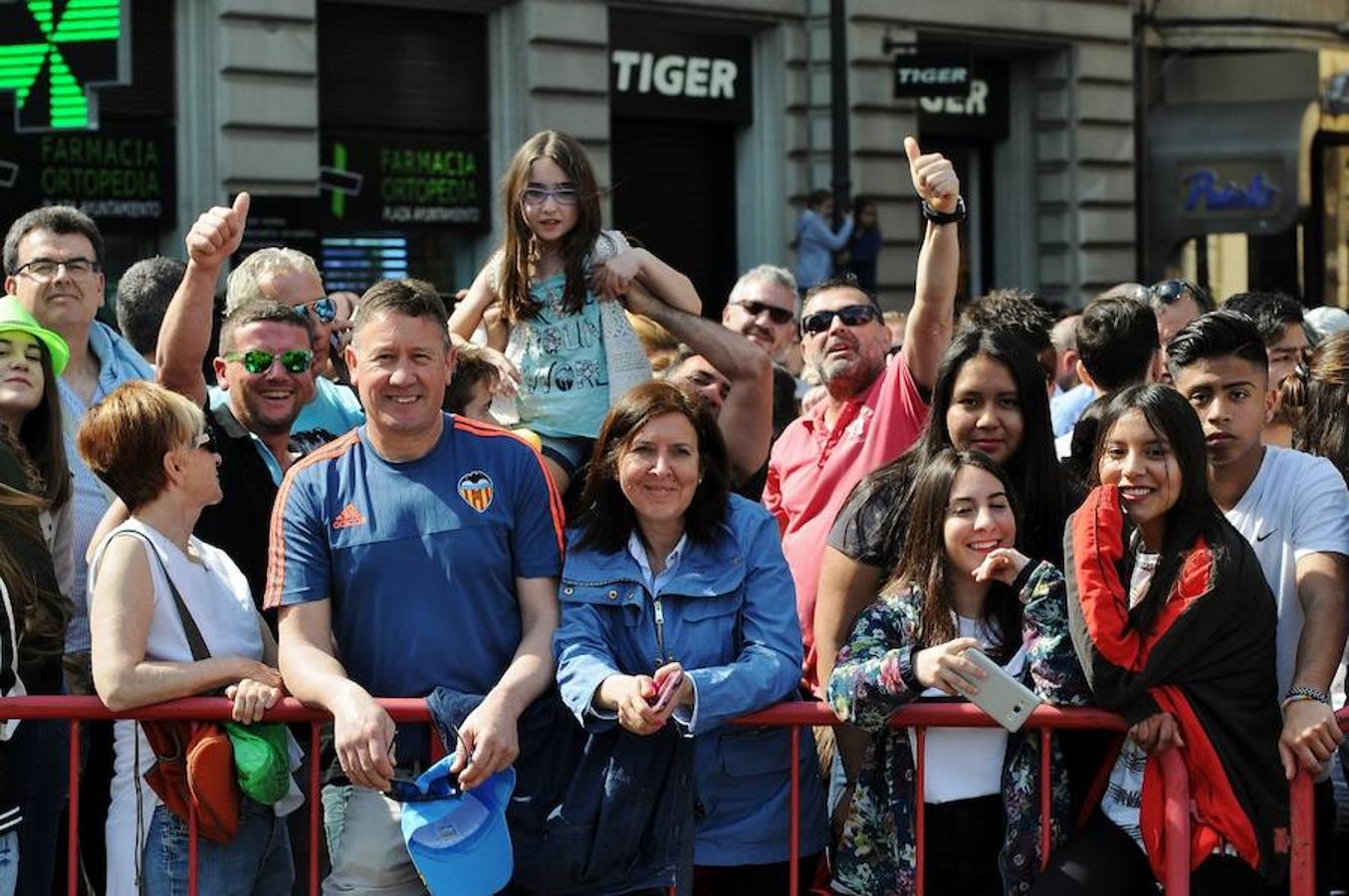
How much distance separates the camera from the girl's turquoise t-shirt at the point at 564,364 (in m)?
5.99

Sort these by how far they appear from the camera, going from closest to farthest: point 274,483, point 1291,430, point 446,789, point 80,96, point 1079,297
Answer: point 446,789, point 274,483, point 1291,430, point 80,96, point 1079,297

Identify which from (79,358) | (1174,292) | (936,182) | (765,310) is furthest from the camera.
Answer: (1174,292)

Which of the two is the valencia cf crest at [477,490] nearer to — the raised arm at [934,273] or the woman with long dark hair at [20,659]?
the woman with long dark hair at [20,659]

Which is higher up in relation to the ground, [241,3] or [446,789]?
[241,3]

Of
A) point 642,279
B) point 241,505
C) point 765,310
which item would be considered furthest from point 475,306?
point 765,310

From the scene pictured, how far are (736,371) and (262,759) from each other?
1.95m

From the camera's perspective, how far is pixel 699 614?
482 cm

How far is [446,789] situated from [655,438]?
946 mm

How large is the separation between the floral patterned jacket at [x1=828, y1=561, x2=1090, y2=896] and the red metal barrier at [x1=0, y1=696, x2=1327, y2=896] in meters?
0.04

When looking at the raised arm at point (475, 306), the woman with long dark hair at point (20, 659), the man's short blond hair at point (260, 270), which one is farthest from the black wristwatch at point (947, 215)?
the woman with long dark hair at point (20, 659)

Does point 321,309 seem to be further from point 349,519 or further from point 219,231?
point 349,519

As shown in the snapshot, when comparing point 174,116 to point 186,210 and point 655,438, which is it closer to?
point 186,210

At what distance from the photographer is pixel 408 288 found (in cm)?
498

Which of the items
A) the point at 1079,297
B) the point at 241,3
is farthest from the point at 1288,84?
the point at 241,3
